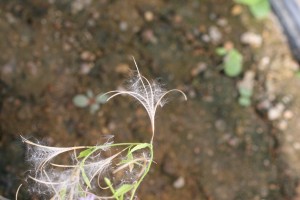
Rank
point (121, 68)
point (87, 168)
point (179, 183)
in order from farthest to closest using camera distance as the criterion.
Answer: point (121, 68) < point (179, 183) < point (87, 168)

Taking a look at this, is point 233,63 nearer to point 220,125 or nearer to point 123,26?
point 220,125

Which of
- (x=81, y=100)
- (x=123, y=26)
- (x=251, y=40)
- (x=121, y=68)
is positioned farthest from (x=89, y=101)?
(x=251, y=40)

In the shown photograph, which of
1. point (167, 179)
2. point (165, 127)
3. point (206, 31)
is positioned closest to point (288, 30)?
point (206, 31)

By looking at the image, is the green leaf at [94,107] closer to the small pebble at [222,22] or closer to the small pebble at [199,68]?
the small pebble at [199,68]

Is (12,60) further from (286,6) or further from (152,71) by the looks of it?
(286,6)

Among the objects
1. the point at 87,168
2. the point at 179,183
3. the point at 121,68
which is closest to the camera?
the point at 87,168

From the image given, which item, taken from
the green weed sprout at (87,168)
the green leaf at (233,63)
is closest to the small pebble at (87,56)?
the green leaf at (233,63)
